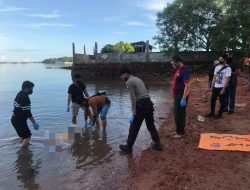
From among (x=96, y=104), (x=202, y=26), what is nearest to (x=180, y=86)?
(x=96, y=104)

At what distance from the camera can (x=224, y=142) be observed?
7.61 metres

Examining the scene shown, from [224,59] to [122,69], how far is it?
12.1 ft

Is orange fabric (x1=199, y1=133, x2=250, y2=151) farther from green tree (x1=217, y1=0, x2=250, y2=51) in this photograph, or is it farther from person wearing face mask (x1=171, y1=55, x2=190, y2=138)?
green tree (x1=217, y1=0, x2=250, y2=51)

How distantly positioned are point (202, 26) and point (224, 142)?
2704 centimetres

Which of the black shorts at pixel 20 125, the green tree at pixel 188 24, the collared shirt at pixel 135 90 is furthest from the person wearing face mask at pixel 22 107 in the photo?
the green tree at pixel 188 24

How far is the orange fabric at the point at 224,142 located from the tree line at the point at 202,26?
22379 mm

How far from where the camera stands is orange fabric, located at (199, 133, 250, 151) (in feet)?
23.7

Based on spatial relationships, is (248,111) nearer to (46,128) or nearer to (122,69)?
(122,69)

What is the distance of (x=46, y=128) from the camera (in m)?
11.3

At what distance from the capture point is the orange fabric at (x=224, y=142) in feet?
23.7

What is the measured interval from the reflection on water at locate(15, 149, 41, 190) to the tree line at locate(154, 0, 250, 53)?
24.2 m

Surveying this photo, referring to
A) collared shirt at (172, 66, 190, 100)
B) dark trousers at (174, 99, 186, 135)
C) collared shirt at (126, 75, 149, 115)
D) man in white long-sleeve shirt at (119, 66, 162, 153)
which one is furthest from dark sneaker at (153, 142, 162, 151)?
collared shirt at (172, 66, 190, 100)

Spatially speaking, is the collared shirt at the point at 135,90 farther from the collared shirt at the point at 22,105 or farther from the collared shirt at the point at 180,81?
the collared shirt at the point at 22,105

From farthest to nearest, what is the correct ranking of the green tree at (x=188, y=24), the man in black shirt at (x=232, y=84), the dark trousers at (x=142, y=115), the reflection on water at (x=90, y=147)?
the green tree at (x=188, y=24), the man in black shirt at (x=232, y=84), the reflection on water at (x=90, y=147), the dark trousers at (x=142, y=115)
